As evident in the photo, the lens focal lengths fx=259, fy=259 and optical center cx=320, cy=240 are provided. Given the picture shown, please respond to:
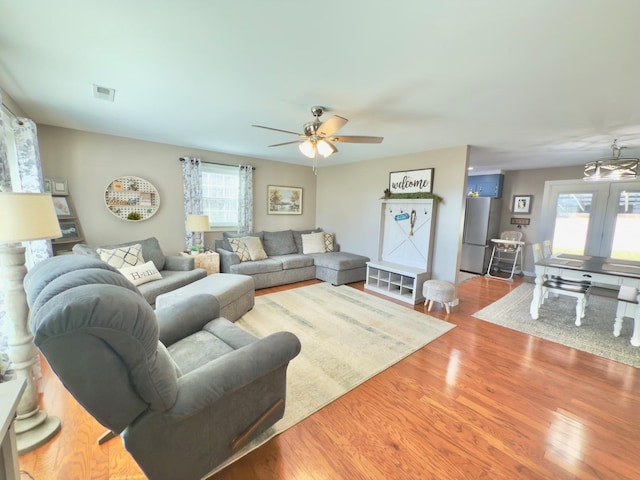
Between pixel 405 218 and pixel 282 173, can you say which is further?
pixel 282 173

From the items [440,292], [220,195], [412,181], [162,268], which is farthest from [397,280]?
[162,268]

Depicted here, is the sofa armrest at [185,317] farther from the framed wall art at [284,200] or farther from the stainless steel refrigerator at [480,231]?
the stainless steel refrigerator at [480,231]

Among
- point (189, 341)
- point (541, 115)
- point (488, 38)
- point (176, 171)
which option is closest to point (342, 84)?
point (488, 38)

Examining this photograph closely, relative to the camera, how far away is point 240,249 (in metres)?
4.52

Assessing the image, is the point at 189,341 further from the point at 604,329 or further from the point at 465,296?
the point at 604,329

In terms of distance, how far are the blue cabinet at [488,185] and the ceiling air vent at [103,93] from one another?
6.96 meters

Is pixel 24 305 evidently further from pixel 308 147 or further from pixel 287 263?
pixel 287 263

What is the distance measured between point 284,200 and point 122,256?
3.15 metres

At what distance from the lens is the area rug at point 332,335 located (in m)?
2.03

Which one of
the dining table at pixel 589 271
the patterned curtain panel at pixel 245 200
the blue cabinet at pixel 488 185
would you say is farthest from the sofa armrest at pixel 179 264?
the blue cabinet at pixel 488 185

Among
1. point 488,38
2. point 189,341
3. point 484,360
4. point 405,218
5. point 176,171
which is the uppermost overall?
point 488,38

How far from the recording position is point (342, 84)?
1.98 meters

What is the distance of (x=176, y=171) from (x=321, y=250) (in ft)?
9.86

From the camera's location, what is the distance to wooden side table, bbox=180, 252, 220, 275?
4.12 m
